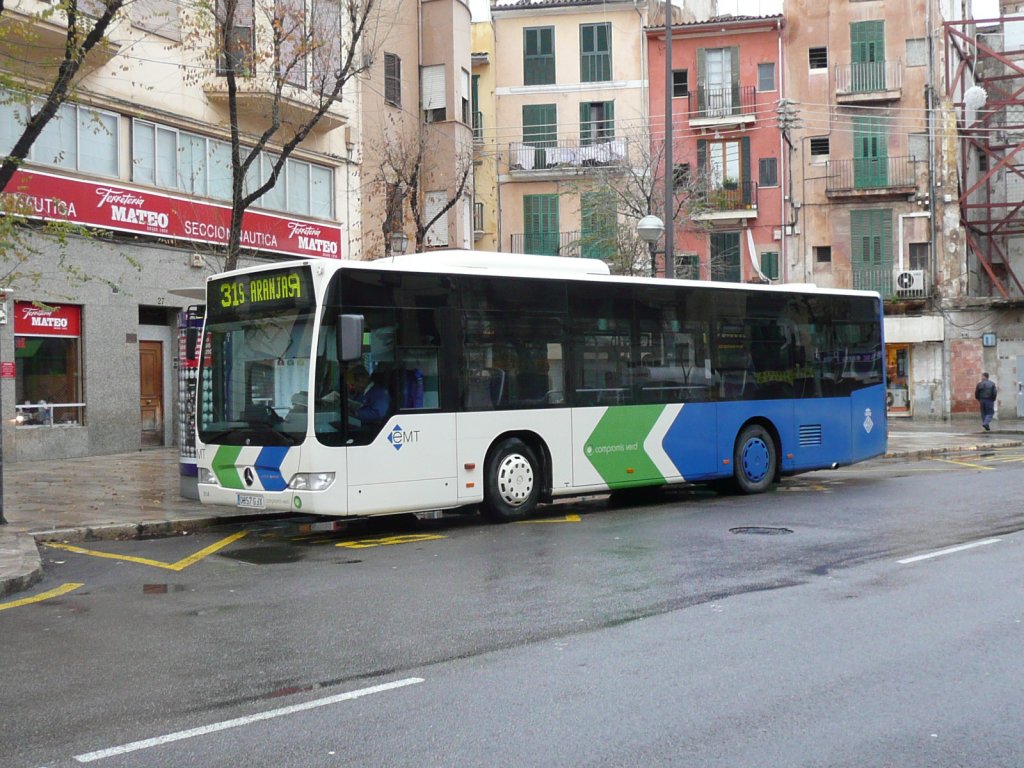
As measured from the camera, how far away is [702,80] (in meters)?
43.8

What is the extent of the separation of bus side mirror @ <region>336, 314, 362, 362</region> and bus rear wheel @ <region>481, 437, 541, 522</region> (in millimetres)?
2531

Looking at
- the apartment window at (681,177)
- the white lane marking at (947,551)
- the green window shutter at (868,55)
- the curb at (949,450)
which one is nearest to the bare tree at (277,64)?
the white lane marking at (947,551)

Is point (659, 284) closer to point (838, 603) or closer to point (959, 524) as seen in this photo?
point (959, 524)

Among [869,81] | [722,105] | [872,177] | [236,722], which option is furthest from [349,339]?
[869,81]

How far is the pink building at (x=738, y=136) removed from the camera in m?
43.2

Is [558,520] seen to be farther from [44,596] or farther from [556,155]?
[556,155]

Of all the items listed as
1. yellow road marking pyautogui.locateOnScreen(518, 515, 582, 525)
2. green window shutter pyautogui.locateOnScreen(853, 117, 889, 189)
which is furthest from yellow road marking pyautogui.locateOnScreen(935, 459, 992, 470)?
green window shutter pyautogui.locateOnScreen(853, 117, 889, 189)

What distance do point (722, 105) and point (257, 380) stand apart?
3423cm

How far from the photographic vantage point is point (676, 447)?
50.6 ft

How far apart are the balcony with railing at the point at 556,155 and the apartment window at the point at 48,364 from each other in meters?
23.2

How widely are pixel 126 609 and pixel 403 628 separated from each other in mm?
2393

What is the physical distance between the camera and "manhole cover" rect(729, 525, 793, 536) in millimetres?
12000

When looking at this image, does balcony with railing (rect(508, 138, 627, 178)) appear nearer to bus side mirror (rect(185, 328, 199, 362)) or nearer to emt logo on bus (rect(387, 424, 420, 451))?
bus side mirror (rect(185, 328, 199, 362))

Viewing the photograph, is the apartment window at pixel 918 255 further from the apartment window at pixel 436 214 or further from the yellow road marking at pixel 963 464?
the yellow road marking at pixel 963 464
